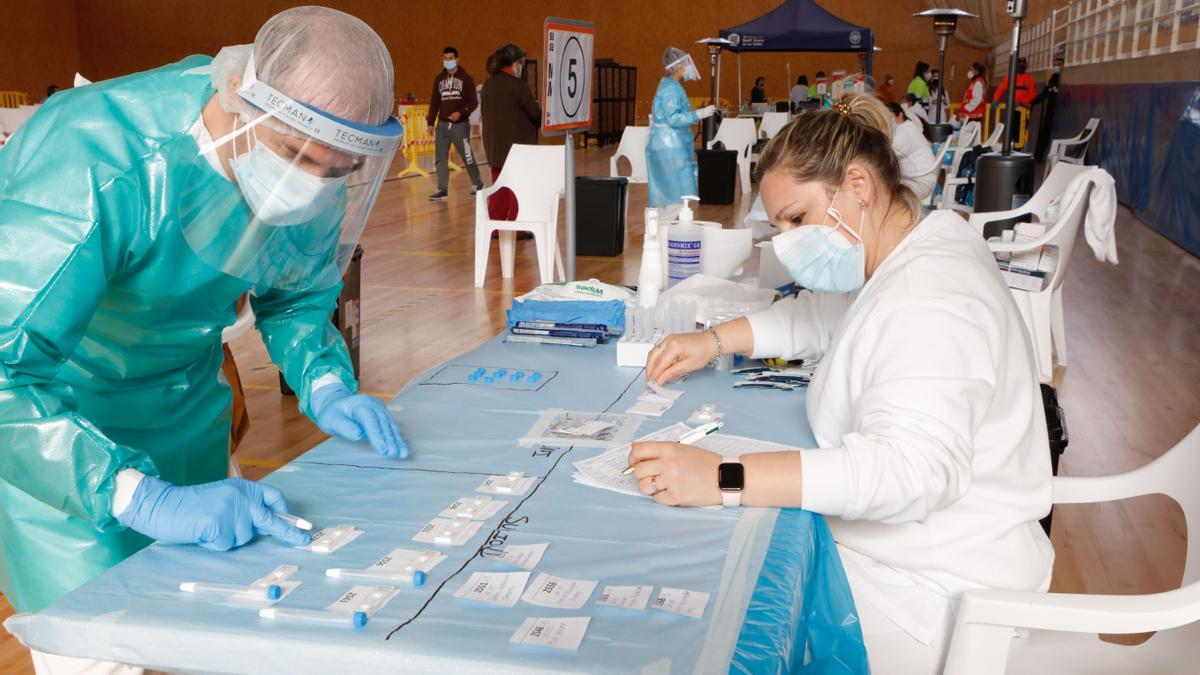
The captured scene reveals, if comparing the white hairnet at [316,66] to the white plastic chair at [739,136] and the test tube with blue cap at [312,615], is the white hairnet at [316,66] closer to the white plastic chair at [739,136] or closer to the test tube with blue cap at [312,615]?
the test tube with blue cap at [312,615]

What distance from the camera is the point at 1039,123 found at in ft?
49.0

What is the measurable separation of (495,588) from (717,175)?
9502 millimetres

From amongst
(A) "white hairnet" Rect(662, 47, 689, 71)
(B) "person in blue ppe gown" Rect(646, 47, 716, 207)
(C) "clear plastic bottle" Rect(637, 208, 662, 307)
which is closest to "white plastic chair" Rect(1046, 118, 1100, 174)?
(B) "person in blue ppe gown" Rect(646, 47, 716, 207)

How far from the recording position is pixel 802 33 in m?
12.4

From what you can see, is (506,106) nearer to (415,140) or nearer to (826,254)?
(415,140)

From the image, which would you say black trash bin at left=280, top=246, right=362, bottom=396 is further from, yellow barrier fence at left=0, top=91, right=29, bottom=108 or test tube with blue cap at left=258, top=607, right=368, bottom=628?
yellow barrier fence at left=0, top=91, right=29, bottom=108

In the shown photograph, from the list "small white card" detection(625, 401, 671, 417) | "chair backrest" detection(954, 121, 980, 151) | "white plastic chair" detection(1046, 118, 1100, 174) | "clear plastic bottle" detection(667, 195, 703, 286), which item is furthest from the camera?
"white plastic chair" detection(1046, 118, 1100, 174)

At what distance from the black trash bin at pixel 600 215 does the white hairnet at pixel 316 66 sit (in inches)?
221

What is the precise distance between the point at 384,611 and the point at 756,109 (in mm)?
15264

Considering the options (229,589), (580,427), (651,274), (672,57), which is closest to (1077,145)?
(672,57)

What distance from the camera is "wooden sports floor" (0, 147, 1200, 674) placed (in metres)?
2.69

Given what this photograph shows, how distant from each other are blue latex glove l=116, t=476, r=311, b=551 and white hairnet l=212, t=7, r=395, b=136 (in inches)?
17.7

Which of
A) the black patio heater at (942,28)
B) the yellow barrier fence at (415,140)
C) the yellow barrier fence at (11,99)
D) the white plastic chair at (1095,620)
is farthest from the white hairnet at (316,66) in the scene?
the yellow barrier fence at (11,99)

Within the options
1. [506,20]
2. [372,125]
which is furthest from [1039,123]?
[372,125]
